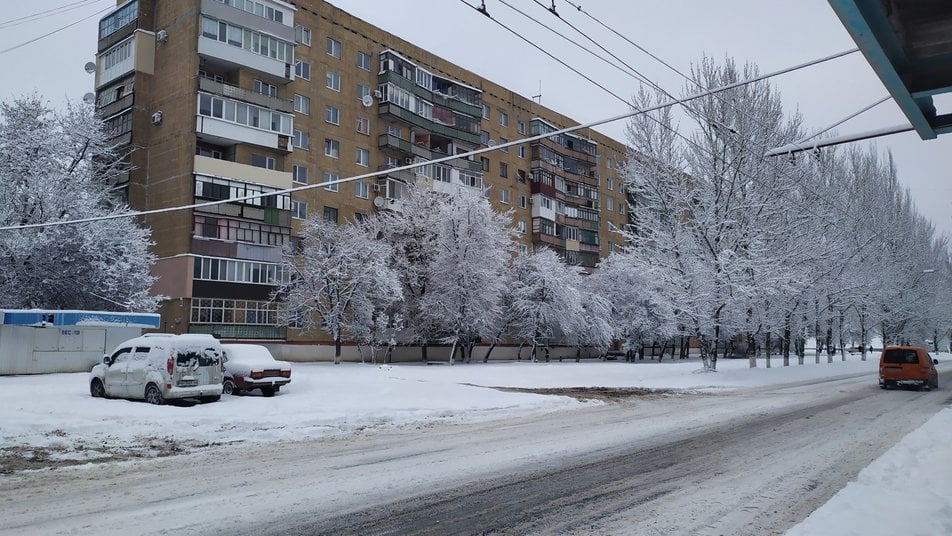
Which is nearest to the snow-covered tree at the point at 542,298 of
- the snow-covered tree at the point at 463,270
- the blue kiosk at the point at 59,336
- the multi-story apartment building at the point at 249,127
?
the snow-covered tree at the point at 463,270

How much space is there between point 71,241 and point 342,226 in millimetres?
16796

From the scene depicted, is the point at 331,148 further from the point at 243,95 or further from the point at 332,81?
the point at 243,95

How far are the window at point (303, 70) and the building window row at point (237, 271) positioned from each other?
13.7 m

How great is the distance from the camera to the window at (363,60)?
1909 inches

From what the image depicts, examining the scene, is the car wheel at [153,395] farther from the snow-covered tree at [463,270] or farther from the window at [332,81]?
the window at [332,81]

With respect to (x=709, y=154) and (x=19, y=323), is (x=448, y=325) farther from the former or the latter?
(x=19, y=323)

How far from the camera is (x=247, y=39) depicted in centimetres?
4016

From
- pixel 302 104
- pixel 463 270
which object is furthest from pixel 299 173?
pixel 463 270

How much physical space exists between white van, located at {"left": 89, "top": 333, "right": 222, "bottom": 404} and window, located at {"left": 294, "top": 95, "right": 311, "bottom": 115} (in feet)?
99.0

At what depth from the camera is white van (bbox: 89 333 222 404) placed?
1609cm

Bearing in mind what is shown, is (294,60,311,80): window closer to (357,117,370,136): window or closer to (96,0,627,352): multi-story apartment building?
(96,0,627,352): multi-story apartment building

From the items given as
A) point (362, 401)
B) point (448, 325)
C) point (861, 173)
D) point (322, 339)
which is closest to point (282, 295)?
point (322, 339)

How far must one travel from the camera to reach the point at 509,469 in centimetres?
928

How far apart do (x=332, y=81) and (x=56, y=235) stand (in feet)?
74.0
